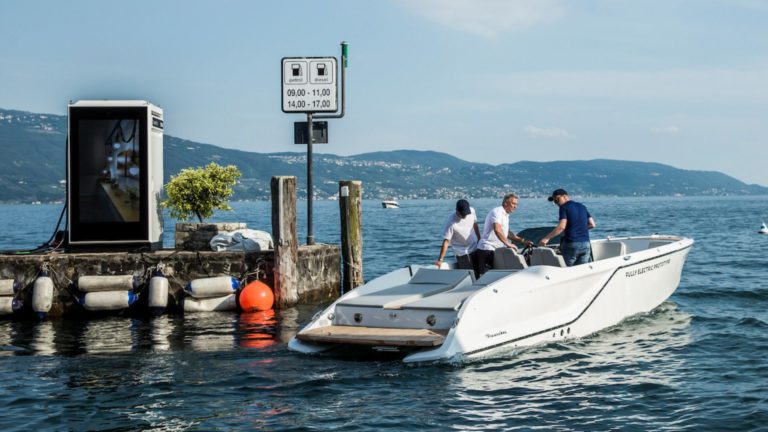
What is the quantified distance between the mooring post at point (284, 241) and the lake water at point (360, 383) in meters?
1.23

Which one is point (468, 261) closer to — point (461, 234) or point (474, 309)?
point (461, 234)

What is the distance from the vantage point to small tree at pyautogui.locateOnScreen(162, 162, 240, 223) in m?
17.2

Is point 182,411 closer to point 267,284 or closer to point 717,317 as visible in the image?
point 267,284

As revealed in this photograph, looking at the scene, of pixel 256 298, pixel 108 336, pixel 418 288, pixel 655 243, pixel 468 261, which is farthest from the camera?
pixel 655 243

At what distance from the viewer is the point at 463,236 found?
43.1 ft

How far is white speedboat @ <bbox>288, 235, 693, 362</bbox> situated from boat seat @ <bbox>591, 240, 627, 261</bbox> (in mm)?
1646

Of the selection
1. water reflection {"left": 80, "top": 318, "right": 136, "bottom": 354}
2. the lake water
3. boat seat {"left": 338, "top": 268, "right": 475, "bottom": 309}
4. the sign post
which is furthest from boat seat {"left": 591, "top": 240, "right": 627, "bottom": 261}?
water reflection {"left": 80, "top": 318, "right": 136, "bottom": 354}

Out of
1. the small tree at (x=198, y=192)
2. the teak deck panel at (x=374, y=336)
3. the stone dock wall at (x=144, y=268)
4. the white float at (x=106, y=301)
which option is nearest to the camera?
Answer: the teak deck panel at (x=374, y=336)

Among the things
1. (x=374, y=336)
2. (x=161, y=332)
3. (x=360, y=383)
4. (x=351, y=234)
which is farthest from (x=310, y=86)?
(x=360, y=383)

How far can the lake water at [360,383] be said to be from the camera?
8406 mm

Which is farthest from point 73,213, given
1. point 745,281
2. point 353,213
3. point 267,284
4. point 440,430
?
point 745,281

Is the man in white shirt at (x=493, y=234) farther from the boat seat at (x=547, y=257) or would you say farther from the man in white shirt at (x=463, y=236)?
the boat seat at (x=547, y=257)

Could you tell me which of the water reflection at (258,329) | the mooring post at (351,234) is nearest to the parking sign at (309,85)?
the mooring post at (351,234)

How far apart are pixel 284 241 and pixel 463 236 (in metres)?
3.87
